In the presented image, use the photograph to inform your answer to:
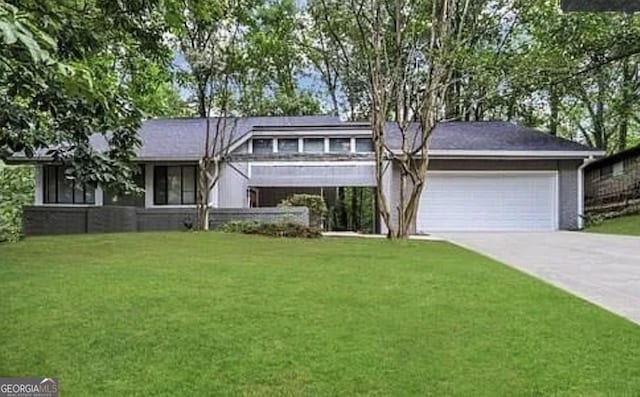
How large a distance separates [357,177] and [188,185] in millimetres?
5675

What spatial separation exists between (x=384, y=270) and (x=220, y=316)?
12.1ft

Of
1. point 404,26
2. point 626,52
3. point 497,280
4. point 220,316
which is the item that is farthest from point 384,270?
point 626,52

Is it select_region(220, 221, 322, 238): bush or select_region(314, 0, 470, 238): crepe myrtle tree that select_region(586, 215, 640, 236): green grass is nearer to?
select_region(314, 0, 470, 238): crepe myrtle tree

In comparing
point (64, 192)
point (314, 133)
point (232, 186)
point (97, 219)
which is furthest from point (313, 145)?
point (64, 192)

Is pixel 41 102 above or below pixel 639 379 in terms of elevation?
above

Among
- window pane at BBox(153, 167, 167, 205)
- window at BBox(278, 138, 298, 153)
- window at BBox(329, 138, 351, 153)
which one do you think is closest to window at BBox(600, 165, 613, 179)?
window at BBox(329, 138, 351, 153)

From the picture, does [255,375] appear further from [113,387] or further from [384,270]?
[384,270]

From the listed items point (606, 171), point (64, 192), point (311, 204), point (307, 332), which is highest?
point (606, 171)

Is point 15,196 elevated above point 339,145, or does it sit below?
below

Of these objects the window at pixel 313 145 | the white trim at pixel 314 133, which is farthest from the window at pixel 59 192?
the window at pixel 313 145

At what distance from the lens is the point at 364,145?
2167 centimetres

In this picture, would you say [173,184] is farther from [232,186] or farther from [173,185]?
[232,186]

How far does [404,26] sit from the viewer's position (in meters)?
17.3

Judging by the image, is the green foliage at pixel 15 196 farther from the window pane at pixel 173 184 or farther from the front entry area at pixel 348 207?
the front entry area at pixel 348 207
